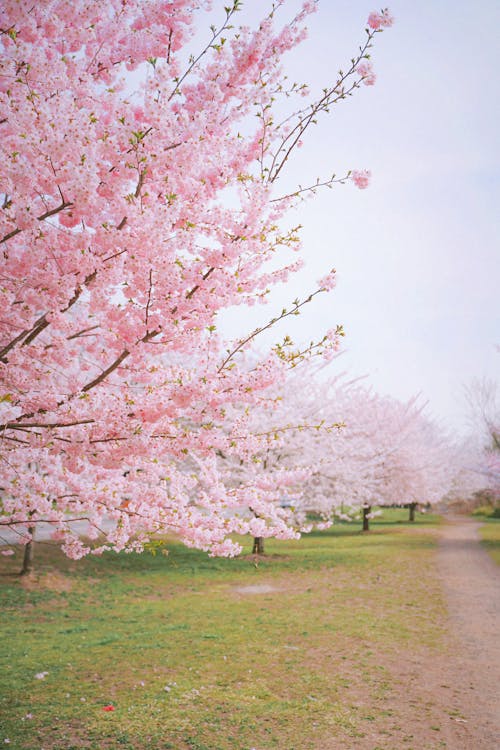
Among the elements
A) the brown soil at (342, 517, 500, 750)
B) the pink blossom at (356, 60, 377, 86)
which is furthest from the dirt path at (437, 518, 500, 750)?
the pink blossom at (356, 60, 377, 86)

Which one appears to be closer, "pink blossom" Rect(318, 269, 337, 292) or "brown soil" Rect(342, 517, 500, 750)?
"pink blossom" Rect(318, 269, 337, 292)

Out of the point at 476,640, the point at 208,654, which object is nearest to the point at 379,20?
the point at 208,654

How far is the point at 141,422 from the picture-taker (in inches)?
161

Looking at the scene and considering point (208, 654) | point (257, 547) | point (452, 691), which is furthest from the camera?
point (257, 547)

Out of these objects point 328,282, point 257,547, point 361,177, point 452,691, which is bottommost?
point 257,547

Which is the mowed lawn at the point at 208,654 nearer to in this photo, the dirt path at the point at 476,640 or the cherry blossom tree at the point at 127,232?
the dirt path at the point at 476,640

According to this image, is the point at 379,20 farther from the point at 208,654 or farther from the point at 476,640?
the point at 476,640

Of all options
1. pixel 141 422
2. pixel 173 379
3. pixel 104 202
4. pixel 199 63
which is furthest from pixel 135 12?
pixel 141 422

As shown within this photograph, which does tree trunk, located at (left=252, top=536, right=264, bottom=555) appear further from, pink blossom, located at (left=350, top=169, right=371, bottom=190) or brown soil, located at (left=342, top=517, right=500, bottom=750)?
pink blossom, located at (left=350, top=169, right=371, bottom=190)

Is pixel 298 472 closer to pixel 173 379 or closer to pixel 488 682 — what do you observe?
pixel 173 379

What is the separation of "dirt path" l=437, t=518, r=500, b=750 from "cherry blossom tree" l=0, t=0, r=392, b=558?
11.4 feet

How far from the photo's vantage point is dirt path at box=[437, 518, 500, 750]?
5445mm

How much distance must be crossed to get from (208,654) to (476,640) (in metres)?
4.45

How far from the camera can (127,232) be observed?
12.4ft
